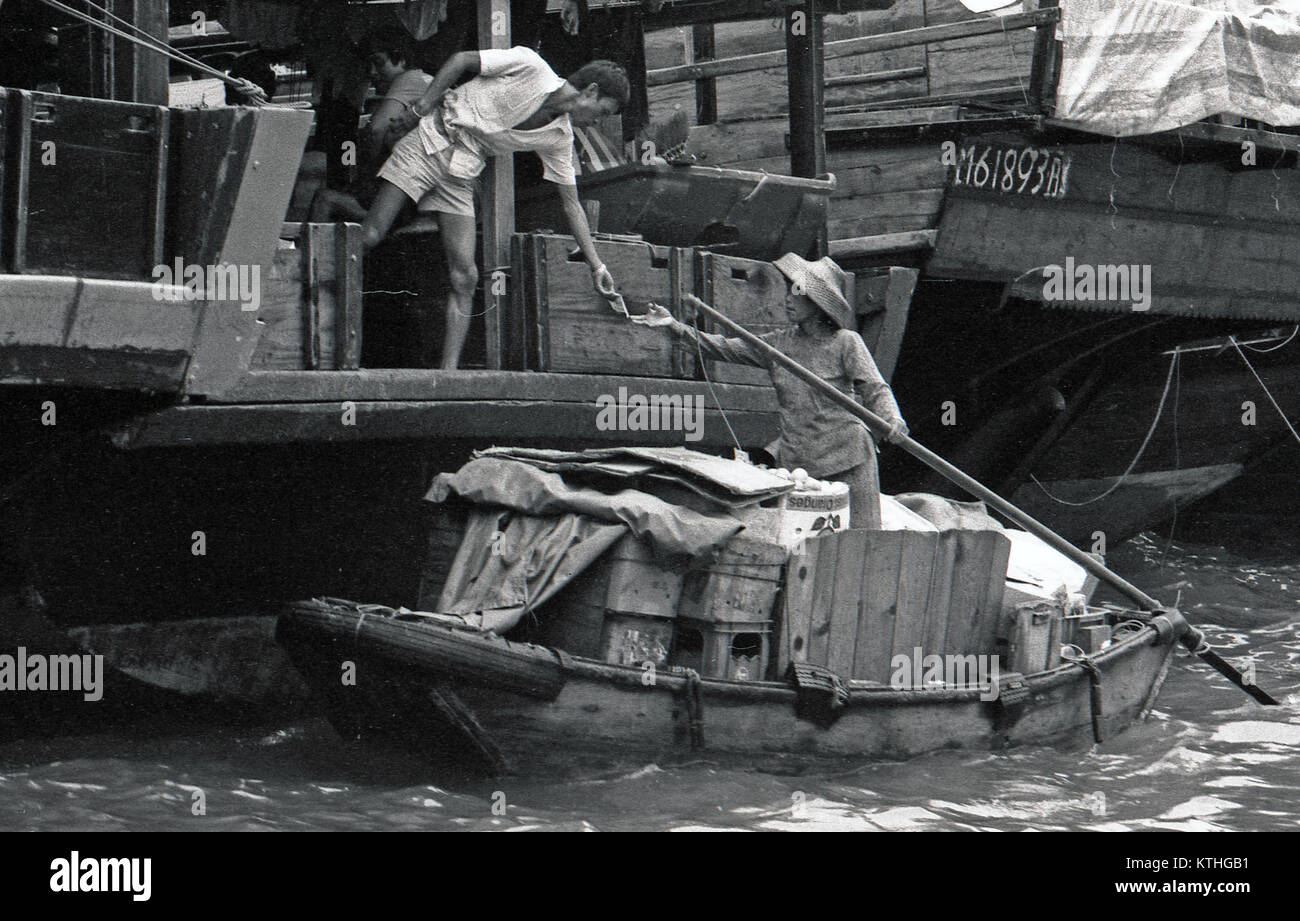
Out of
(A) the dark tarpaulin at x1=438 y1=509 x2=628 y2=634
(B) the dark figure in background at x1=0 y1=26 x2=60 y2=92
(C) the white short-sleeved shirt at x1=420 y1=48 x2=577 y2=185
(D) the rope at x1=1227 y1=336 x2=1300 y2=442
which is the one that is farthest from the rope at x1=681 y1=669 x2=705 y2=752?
(D) the rope at x1=1227 y1=336 x2=1300 y2=442

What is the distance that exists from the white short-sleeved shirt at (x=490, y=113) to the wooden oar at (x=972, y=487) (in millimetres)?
1099

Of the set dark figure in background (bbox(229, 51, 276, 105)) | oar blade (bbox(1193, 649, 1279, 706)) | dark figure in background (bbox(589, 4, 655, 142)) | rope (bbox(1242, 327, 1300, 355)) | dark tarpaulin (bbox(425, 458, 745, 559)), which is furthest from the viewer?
rope (bbox(1242, 327, 1300, 355))

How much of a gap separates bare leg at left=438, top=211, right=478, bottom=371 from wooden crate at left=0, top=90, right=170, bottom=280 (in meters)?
1.92

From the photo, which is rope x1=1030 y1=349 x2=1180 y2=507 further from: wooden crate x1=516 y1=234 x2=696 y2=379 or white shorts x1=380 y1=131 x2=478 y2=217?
white shorts x1=380 y1=131 x2=478 y2=217

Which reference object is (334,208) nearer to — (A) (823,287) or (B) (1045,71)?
(A) (823,287)

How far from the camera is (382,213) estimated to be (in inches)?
291

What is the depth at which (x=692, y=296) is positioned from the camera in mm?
7887

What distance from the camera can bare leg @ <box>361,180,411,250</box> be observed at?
24.2 ft

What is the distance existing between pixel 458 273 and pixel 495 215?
37cm

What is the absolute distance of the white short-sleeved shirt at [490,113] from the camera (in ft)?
23.9

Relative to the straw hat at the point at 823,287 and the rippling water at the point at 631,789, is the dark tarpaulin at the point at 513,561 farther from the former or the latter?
the straw hat at the point at 823,287

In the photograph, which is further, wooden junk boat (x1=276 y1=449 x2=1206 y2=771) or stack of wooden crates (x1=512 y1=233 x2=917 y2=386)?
stack of wooden crates (x1=512 y1=233 x2=917 y2=386)

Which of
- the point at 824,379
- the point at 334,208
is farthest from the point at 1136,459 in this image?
the point at 334,208

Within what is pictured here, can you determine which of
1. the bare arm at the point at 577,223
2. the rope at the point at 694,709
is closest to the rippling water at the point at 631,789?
the rope at the point at 694,709
